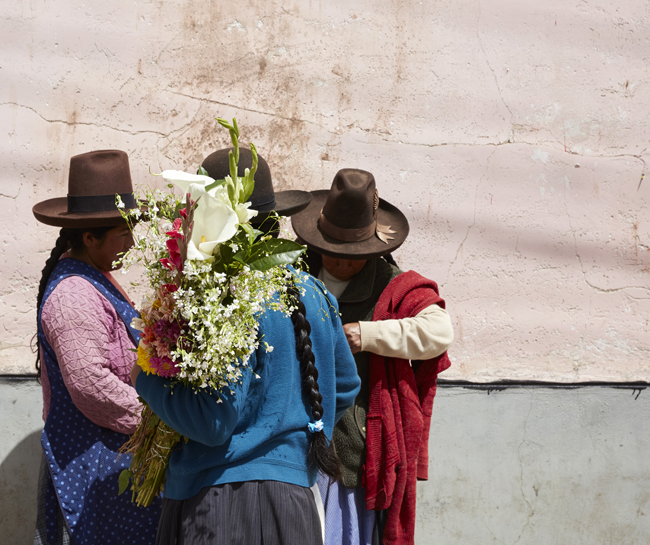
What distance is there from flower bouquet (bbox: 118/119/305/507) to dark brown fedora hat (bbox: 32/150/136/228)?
2.80 ft

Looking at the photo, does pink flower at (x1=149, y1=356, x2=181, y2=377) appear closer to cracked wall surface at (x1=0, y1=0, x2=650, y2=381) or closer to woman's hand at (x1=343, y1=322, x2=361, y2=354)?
woman's hand at (x1=343, y1=322, x2=361, y2=354)

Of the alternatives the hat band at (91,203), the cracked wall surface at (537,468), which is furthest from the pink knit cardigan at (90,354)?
the cracked wall surface at (537,468)

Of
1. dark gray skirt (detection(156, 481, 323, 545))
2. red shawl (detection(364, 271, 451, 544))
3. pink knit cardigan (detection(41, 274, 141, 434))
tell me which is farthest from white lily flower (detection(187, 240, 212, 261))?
red shawl (detection(364, 271, 451, 544))

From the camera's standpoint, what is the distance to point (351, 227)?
2.57 meters

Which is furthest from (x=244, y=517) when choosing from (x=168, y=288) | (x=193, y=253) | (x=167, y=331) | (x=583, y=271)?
(x=583, y=271)

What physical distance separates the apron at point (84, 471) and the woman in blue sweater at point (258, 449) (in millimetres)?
631

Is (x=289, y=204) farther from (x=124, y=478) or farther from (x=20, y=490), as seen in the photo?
(x=20, y=490)

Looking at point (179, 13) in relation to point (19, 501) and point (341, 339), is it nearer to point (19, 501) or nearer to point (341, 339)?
point (341, 339)

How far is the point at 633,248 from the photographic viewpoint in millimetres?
→ 3773

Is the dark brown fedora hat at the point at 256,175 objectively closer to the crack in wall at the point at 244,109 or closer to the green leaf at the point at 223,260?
the green leaf at the point at 223,260

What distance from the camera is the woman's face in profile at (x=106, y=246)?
8.16 ft

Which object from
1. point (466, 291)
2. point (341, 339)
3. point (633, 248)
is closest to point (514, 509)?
point (466, 291)

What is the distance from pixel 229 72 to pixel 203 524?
8.36ft

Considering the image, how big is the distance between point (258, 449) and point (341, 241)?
1.06 meters
